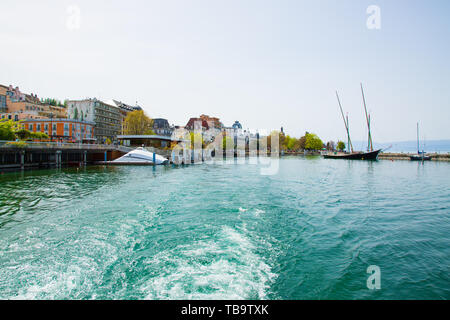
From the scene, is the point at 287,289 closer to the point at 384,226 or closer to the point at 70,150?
the point at 384,226

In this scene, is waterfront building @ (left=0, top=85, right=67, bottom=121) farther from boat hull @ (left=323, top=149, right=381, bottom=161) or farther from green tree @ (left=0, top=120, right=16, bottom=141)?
boat hull @ (left=323, top=149, right=381, bottom=161)

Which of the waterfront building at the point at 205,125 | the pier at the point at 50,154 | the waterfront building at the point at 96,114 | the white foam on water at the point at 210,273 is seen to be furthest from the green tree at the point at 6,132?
the waterfront building at the point at 205,125

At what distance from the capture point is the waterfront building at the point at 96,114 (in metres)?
110

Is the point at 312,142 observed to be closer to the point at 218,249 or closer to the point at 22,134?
the point at 22,134

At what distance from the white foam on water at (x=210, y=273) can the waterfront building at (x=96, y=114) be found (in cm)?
10811

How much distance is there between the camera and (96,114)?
4323 inches

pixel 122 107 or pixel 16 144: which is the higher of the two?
pixel 122 107

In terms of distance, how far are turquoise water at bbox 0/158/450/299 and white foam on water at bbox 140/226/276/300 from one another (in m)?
0.04

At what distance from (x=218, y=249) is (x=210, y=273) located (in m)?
1.90

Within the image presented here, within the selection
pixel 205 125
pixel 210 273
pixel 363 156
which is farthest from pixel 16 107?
pixel 363 156

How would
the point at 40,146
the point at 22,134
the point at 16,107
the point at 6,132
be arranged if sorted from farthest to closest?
the point at 16,107
the point at 22,134
the point at 6,132
the point at 40,146
